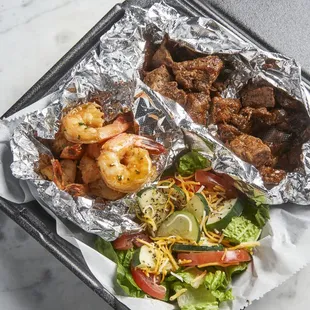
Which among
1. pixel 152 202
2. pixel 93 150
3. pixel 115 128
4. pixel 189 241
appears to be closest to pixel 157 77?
pixel 115 128

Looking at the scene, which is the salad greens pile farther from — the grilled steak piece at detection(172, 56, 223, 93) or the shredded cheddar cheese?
the grilled steak piece at detection(172, 56, 223, 93)

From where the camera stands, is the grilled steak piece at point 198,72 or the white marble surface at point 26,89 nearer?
the grilled steak piece at point 198,72

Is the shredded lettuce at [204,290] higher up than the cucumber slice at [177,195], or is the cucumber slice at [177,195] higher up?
the cucumber slice at [177,195]

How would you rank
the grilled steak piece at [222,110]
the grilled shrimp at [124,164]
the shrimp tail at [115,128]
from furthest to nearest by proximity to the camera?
1. the grilled steak piece at [222,110]
2. the shrimp tail at [115,128]
3. the grilled shrimp at [124,164]

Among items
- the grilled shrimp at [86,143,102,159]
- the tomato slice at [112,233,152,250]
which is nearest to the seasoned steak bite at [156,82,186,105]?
the grilled shrimp at [86,143,102,159]

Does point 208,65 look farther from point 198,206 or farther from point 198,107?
point 198,206

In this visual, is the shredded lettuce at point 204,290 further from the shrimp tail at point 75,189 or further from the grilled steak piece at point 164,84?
the grilled steak piece at point 164,84

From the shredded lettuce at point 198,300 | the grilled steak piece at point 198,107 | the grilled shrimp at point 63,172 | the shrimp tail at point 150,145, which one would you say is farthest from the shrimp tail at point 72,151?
the shredded lettuce at point 198,300
